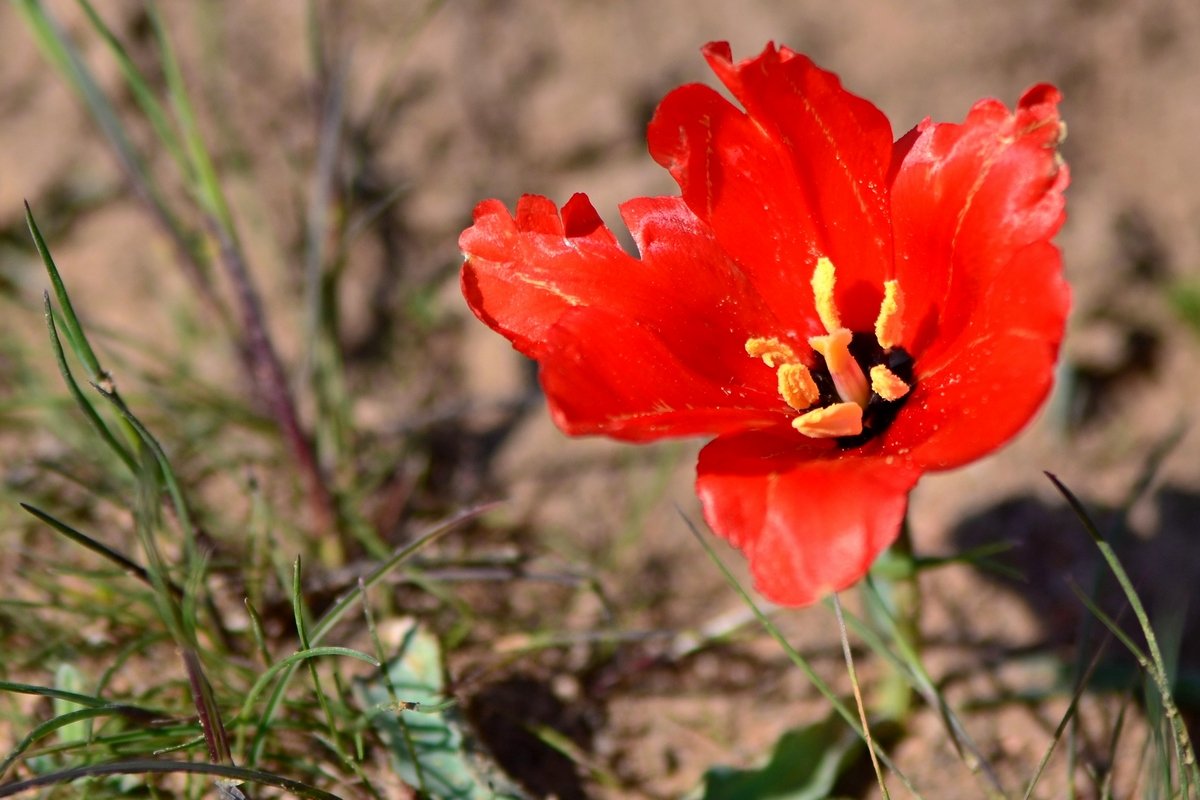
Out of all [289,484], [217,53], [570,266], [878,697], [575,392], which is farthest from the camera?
[217,53]

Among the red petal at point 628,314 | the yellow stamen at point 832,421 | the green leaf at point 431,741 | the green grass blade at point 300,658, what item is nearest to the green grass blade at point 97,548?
the green grass blade at point 300,658

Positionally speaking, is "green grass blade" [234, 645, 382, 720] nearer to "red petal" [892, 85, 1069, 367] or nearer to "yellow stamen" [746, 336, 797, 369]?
"yellow stamen" [746, 336, 797, 369]

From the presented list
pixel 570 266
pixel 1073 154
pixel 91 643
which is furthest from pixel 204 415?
pixel 1073 154

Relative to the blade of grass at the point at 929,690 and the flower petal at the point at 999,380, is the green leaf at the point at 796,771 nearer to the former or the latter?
the blade of grass at the point at 929,690

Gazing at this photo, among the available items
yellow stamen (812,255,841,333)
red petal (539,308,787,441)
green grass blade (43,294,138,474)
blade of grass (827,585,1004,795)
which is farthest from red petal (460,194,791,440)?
green grass blade (43,294,138,474)

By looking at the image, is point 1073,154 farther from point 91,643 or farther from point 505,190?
point 91,643

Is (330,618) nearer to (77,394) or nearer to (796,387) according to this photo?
(77,394)

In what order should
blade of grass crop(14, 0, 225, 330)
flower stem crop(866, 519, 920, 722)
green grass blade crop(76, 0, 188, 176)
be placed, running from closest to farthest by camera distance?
flower stem crop(866, 519, 920, 722) → green grass blade crop(76, 0, 188, 176) → blade of grass crop(14, 0, 225, 330)
